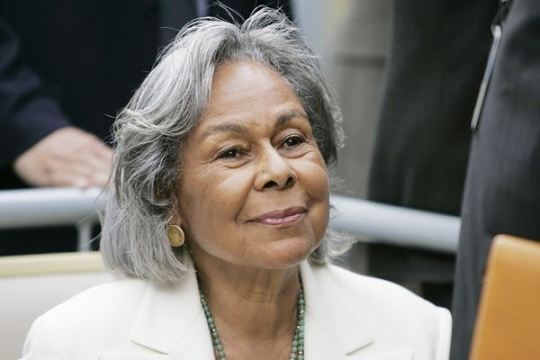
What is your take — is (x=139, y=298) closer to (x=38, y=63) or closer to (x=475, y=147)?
(x=475, y=147)

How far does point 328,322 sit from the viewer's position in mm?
A: 2934

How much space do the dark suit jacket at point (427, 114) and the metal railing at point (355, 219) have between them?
0.18 m

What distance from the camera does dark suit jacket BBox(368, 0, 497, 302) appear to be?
362 cm

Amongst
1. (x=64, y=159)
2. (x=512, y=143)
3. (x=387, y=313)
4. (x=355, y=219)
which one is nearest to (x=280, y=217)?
(x=387, y=313)

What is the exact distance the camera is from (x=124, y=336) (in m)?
2.77

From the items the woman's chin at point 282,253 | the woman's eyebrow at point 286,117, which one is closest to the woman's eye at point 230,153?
the woman's eyebrow at point 286,117

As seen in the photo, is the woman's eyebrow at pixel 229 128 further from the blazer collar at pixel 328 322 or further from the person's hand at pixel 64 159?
the person's hand at pixel 64 159

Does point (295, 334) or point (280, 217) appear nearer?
point (280, 217)

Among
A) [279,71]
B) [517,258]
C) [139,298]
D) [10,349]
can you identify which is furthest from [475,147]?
Answer: [517,258]

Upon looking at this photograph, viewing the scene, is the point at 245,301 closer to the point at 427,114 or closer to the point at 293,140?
the point at 293,140

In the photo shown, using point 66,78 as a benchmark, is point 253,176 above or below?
above

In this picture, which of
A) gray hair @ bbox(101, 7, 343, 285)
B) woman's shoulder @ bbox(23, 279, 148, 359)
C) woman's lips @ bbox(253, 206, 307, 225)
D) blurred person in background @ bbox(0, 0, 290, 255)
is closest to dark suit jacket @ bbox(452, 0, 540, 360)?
gray hair @ bbox(101, 7, 343, 285)

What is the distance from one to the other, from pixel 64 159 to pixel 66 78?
46cm

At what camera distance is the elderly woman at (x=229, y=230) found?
2.72m
